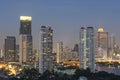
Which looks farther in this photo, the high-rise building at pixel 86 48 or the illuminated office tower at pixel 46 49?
the illuminated office tower at pixel 46 49

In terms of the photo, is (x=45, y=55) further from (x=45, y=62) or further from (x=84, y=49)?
(x=84, y=49)

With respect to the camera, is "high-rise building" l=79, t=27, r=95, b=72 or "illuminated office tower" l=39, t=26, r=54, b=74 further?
"illuminated office tower" l=39, t=26, r=54, b=74

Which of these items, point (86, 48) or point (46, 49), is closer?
point (86, 48)

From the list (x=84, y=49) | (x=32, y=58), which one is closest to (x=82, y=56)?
(x=84, y=49)
